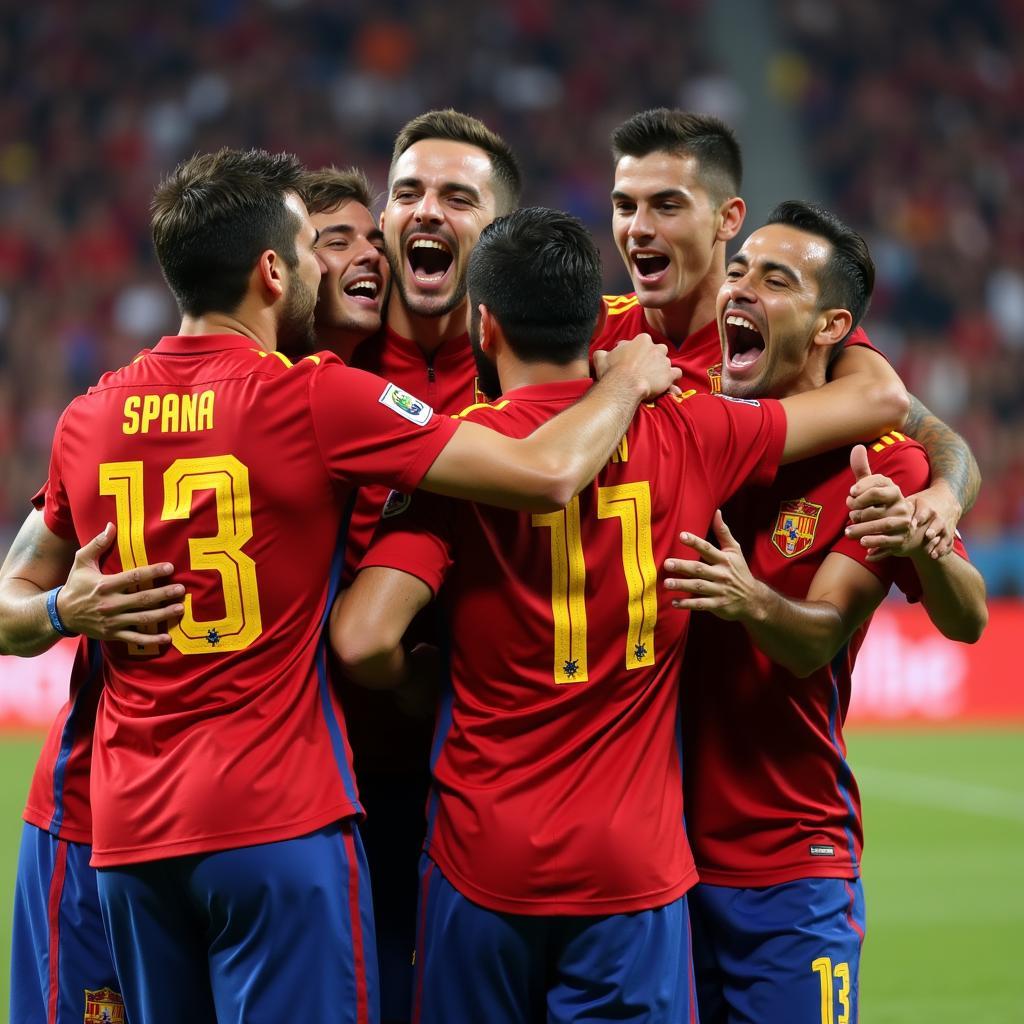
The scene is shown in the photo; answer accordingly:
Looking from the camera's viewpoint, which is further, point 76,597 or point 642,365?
point 642,365

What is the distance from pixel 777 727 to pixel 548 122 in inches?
645

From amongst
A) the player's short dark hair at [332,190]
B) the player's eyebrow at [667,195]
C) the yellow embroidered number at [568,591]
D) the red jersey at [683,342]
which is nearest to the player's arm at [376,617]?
the yellow embroidered number at [568,591]

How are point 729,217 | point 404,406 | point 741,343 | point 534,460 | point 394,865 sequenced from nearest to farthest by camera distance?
point 534,460, point 404,406, point 741,343, point 394,865, point 729,217

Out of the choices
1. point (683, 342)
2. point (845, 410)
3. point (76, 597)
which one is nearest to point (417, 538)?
point (76, 597)

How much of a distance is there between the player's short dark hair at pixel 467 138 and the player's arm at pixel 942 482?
142 centimetres

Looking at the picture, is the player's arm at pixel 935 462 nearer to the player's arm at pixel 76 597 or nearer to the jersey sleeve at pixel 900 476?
the jersey sleeve at pixel 900 476

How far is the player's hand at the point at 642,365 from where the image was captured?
3369 mm

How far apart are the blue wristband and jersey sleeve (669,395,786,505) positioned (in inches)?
58.2

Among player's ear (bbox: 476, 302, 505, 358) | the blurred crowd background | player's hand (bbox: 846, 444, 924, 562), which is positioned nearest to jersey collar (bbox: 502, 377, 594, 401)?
player's ear (bbox: 476, 302, 505, 358)

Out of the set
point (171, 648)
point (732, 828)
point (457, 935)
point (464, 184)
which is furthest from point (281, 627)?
point (464, 184)

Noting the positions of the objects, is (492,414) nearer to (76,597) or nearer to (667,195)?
(76,597)

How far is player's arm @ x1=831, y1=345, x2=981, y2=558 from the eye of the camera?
3518 millimetres

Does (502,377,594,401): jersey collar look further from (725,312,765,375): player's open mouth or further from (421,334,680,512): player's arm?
(725,312,765,375): player's open mouth

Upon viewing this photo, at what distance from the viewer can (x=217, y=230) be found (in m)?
3.31
